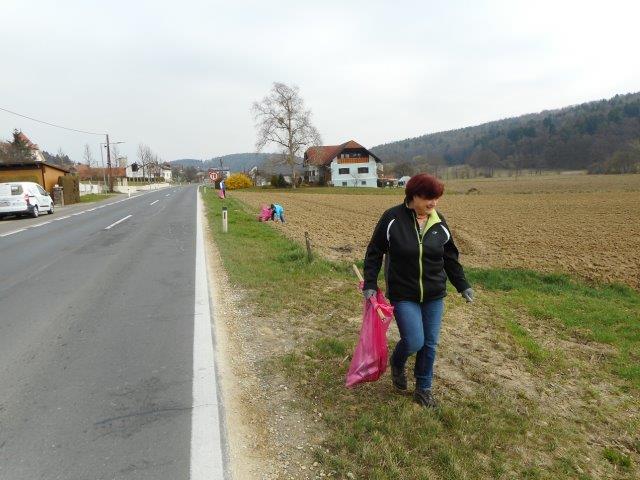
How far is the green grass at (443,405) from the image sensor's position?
8.74 ft

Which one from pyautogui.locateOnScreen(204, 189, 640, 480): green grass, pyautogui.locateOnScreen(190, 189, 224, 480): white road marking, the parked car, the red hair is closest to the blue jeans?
pyautogui.locateOnScreen(204, 189, 640, 480): green grass

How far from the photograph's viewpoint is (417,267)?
321 cm

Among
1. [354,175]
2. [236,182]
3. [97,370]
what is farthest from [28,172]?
[354,175]

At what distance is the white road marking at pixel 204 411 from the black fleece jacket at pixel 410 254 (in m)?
1.55

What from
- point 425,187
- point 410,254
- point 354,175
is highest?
point 354,175

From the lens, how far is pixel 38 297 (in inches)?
248

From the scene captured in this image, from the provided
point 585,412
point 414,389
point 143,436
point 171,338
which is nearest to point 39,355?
point 171,338

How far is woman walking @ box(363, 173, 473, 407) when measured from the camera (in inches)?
126

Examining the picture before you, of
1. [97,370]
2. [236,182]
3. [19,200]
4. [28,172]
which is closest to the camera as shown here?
[97,370]

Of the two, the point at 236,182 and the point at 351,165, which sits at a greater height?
the point at 351,165

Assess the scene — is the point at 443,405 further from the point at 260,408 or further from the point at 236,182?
Answer: the point at 236,182

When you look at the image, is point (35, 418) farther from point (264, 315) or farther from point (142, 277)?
point (142, 277)

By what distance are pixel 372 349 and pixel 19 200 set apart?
20.8 m

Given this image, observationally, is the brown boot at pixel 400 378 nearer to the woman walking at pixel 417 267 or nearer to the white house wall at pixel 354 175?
the woman walking at pixel 417 267
